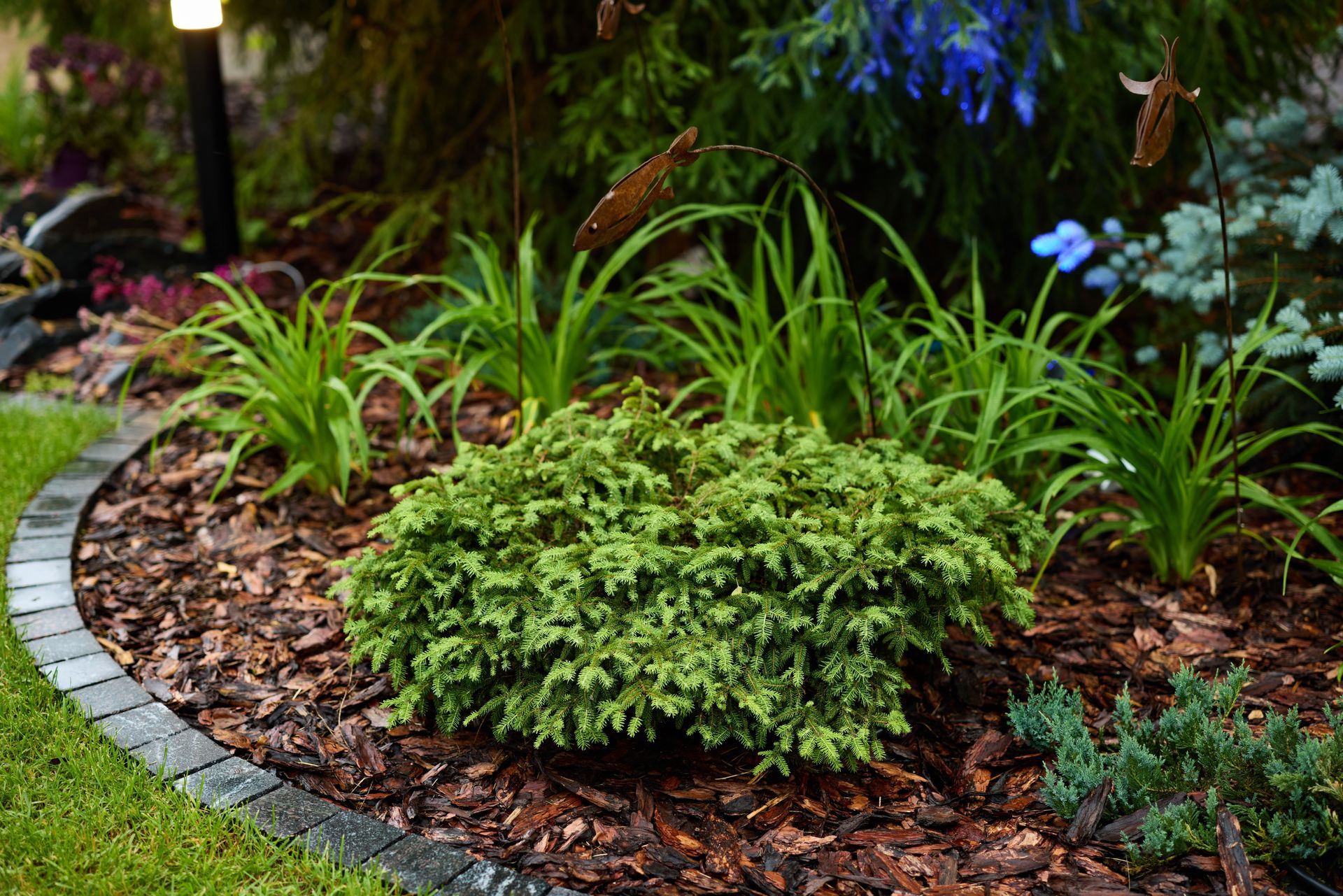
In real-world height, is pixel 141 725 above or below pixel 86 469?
below

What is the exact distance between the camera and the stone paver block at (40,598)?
2609mm

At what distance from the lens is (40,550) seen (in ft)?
9.47

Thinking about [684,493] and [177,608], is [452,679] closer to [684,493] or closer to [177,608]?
[684,493]

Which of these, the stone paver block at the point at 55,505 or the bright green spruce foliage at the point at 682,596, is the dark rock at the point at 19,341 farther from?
the bright green spruce foliage at the point at 682,596

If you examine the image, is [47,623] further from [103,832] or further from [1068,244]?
[1068,244]

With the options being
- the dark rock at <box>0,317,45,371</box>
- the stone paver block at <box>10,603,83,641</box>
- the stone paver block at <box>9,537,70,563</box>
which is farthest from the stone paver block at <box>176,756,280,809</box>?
the dark rock at <box>0,317,45,371</box>

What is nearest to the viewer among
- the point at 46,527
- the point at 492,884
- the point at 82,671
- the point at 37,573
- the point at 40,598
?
the point at 492,884

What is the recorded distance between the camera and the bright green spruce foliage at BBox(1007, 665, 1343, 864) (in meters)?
1.80

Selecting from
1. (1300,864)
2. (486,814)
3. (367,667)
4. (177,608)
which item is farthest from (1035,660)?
(177,608)

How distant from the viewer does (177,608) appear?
2719 millimetres

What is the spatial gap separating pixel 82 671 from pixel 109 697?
139 mm

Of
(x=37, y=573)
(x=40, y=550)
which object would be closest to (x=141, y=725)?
(x=37, y=573)

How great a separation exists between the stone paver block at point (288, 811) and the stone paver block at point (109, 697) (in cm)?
48

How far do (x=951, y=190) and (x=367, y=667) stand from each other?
2372 millimetres
